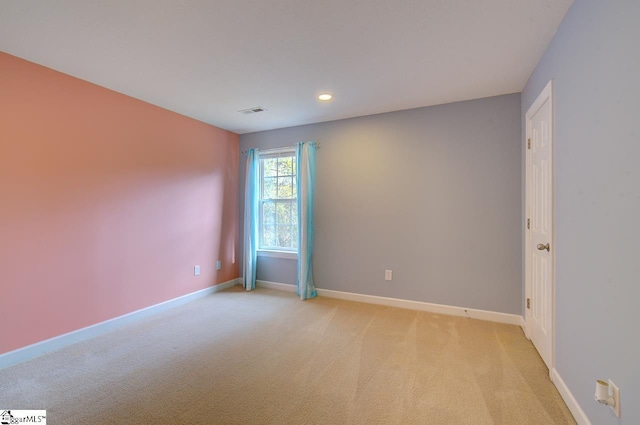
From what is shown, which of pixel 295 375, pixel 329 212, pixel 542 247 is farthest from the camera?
pixel 329 212

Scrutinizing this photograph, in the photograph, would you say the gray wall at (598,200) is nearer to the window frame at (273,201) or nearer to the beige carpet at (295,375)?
the beige carpet at (295,375)

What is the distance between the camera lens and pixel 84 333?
2.70m

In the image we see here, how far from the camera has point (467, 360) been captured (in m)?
2.30

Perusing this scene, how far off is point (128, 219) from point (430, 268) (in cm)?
353

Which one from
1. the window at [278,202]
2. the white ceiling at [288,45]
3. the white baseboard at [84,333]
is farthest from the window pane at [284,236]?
the white ceiling at [288,45]

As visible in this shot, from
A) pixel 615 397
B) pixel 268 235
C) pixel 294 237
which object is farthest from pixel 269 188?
pixel 615 397

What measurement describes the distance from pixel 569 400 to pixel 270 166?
4.11 m

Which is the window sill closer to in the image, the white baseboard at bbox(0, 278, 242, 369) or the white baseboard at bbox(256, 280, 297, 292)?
the white baseboard at bbox(256, 280, 297, 292)

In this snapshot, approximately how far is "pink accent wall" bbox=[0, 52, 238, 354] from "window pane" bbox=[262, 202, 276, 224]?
918 mm

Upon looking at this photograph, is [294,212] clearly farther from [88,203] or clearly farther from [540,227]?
[540,227]

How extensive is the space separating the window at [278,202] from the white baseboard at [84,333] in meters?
1.36

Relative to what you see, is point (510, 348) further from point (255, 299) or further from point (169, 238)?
point (169, 238)

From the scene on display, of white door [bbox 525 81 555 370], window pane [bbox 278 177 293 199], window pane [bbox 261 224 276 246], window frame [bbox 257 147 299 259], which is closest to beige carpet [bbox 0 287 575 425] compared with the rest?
white door [bbox 525 81 555 370]

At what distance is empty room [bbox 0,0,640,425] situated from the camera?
64.6 inches
